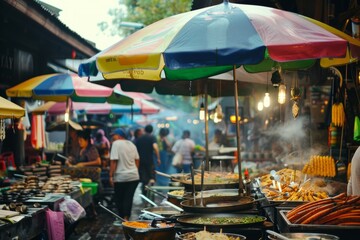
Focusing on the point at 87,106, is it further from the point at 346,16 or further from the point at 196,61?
the point at 196,61

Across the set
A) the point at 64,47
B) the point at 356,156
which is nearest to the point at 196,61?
the point at 356,156

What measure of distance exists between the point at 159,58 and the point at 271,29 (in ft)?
3.87

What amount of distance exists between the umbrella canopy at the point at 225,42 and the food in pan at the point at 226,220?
170cm

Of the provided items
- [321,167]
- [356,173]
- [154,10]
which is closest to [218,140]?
[154,10]

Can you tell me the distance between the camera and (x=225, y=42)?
478cm

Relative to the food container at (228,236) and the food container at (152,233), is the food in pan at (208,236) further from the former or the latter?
the food container at (152,233)

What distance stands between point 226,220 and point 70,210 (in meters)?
4.51

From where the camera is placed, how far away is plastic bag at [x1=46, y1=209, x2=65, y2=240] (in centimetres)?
801

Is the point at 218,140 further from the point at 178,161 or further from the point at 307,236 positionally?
the point at 307,236

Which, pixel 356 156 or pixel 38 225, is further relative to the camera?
pixel 38 225

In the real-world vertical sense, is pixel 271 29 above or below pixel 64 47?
below

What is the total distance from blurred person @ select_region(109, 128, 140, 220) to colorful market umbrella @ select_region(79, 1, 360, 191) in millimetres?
6279

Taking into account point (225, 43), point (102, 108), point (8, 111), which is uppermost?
point (102, 108)

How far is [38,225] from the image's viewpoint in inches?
303
